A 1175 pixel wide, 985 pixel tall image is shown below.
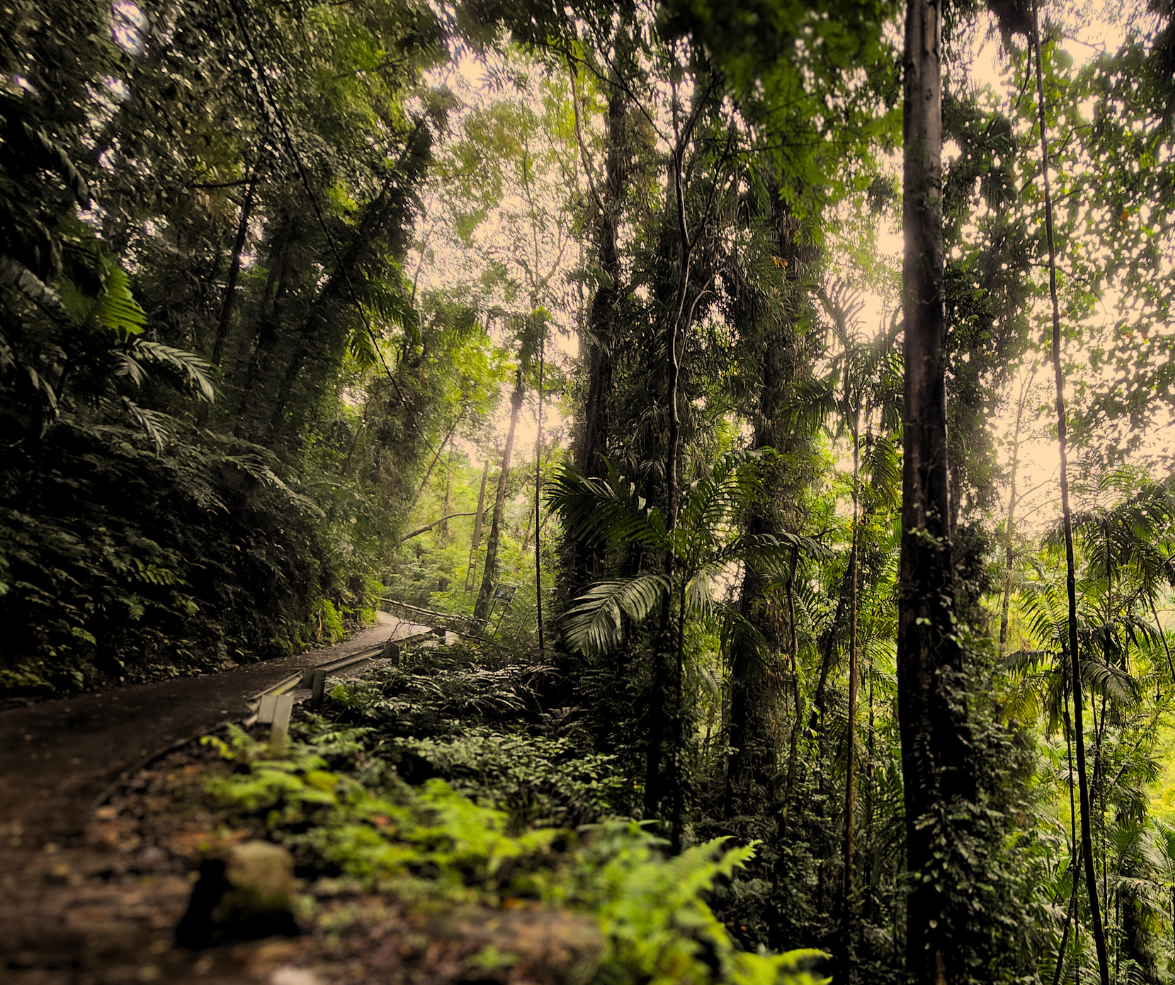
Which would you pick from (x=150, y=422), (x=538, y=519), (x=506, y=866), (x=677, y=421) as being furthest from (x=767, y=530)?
(x=150, y=422)

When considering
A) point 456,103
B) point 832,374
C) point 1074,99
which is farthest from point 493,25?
point 1074,99

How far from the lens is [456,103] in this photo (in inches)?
382

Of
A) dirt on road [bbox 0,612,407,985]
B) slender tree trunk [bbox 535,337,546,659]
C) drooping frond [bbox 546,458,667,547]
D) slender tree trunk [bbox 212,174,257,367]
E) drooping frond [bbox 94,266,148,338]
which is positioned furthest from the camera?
slender tree trunk [bbox 212,174,257,367]

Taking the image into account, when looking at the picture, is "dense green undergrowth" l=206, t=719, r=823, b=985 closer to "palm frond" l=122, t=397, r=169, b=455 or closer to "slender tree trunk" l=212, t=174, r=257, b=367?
"palm frond" l=122, t=397, r=169, b=455

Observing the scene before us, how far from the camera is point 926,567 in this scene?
13.6ft

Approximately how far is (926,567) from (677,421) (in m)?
2.74

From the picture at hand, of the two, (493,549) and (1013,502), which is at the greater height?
(1013,502)

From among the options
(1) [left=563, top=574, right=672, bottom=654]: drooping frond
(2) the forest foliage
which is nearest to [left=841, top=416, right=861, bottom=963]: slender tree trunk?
(2) the forest foliage

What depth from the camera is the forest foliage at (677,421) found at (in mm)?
3869

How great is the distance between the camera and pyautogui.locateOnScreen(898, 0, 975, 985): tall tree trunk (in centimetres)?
364

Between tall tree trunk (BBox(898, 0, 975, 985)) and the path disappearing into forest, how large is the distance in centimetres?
530

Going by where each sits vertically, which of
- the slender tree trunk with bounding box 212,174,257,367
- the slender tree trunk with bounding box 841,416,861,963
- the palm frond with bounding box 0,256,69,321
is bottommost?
the slender tree trunk with bounding box 841,416,861,963

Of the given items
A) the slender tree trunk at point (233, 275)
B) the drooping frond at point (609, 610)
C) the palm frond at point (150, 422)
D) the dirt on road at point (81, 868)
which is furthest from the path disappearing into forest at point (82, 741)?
the slender tree trunk at point (233, 275)

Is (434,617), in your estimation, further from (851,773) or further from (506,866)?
(506,866)
